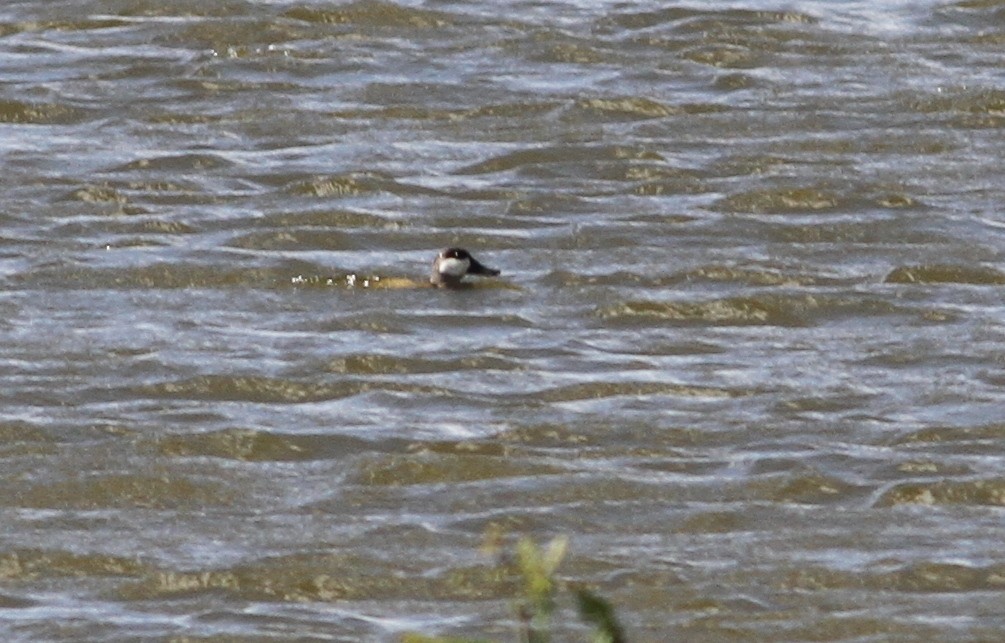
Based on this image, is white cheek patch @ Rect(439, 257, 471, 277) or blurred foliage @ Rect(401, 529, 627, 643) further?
white cheek patch @ Rect(439, 257, 471, 277)

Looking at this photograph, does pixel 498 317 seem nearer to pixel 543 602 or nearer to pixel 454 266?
pixel 454 266

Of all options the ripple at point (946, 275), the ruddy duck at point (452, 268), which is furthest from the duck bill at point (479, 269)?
the ripple at point (946, 275)

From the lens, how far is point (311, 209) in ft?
33.2

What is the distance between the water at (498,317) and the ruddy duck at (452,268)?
80 mm

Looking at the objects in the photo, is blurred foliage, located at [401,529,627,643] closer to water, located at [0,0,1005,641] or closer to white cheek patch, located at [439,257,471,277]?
water, located at [0,0,1005,641]

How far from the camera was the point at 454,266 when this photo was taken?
9031 mm

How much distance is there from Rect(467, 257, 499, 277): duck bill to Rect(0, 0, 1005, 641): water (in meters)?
0.06

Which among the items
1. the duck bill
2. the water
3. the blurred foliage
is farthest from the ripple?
the blurred foliage

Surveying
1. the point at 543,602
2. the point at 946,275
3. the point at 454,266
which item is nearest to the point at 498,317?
the point at 454,266

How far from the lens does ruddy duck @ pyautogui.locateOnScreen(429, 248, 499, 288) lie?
9.05 metres

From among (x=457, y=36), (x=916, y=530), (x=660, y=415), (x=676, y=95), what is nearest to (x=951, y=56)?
(x=676, y=95)

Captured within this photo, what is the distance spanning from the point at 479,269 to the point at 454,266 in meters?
0.19

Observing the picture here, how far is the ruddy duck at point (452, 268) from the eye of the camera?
356 inches

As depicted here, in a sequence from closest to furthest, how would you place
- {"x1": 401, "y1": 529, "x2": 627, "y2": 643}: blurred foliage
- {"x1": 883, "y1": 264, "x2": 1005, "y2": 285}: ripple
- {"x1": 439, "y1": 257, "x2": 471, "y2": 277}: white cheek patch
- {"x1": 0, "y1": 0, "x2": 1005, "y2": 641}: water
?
{"x1": 401, "y1": 529, "x2": 627, "y2": 643}: blurred foliage, {"x1": 0, "y1": 0, "x2": 1005, "y2": 641}: water, {"x1": 439, "y1": 257, "x2": 471, "y2": 277}: white cheek patch, {"x1": 883, "y1": 264, "x2": 1005, "y2": 285}: ripple
